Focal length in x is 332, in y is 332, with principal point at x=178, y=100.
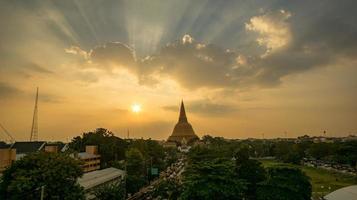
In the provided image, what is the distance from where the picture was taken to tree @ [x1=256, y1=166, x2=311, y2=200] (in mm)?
42750

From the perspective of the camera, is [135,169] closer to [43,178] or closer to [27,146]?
[27,146]

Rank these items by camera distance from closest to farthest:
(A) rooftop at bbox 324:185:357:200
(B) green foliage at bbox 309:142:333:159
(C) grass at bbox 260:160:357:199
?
(A) rooftop at bbox 324:185:357:200
(C) grass at bbox 260:160:357:199
(B) green foliage at bbox 309:142:333:159

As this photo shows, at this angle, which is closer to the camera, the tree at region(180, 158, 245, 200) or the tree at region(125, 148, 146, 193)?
the tree at region(180, 158, 245, 200)

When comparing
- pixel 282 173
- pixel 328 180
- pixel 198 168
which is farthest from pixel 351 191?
pixel 328 180

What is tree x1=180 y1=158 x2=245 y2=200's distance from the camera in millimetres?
42250

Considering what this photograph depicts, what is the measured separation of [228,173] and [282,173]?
724cm

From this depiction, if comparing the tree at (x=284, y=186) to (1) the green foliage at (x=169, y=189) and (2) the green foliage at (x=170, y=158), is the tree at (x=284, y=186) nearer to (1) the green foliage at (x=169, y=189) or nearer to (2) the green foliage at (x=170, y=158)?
(1) the green foliage at (x=169, y=189)

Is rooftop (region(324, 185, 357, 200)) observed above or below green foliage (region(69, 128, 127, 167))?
below

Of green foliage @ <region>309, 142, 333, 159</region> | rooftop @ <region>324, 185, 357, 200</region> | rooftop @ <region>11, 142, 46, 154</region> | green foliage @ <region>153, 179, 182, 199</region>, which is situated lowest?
rooftop @ <region>324, 185, 357, 200</region>

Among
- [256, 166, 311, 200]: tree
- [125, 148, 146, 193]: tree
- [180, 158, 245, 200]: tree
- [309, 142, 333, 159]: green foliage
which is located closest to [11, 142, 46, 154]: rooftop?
[125, 148, 146, 193]: tree

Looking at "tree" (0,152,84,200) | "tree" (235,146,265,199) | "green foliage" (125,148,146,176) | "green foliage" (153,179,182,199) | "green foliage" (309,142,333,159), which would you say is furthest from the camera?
"green foliage" (309,142,333,159)

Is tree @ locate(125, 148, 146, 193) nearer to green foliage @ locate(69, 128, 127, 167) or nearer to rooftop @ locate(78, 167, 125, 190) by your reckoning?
rooftop @ locate(78, 167, 125, 190)

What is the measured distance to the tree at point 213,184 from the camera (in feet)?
139

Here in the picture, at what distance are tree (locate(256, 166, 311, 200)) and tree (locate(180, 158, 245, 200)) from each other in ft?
10.8
